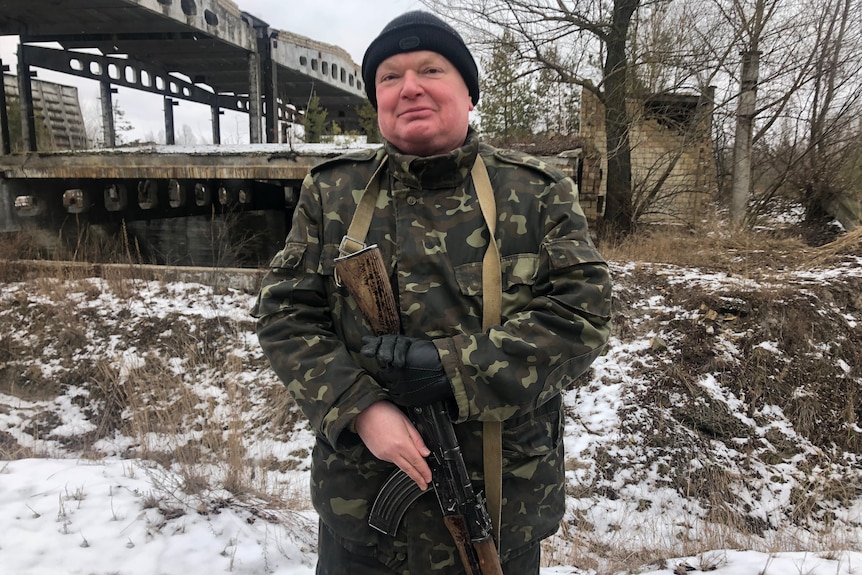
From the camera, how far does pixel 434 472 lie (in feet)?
4.56

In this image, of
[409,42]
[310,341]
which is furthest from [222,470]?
[409,42]

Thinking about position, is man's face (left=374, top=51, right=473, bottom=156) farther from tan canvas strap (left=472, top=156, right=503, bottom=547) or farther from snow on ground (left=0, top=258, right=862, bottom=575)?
snow on ground (left=0, top=258, right=862, bottom=575)

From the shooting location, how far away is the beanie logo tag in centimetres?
141

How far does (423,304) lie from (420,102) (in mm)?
546

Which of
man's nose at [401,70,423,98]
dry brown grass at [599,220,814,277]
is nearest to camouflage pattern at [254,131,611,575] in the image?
man's nose at [401,70,423,98]

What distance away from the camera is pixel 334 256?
1.46 metres

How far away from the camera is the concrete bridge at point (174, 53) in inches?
445

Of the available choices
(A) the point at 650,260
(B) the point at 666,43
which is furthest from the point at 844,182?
(A) the point at 650,260

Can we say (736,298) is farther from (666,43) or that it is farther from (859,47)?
(859,47)

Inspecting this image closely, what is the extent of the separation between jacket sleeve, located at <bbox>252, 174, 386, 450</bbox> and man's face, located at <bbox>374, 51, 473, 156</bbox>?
316 mm

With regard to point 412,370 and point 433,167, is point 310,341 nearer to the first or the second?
point 412,370

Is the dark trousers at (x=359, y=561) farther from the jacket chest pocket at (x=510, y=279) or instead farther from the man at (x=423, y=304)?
the jacket chest pocket at (x=510, y=279)

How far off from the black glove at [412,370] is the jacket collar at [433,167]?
457mm

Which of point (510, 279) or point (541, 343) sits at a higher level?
point (510, 279)
